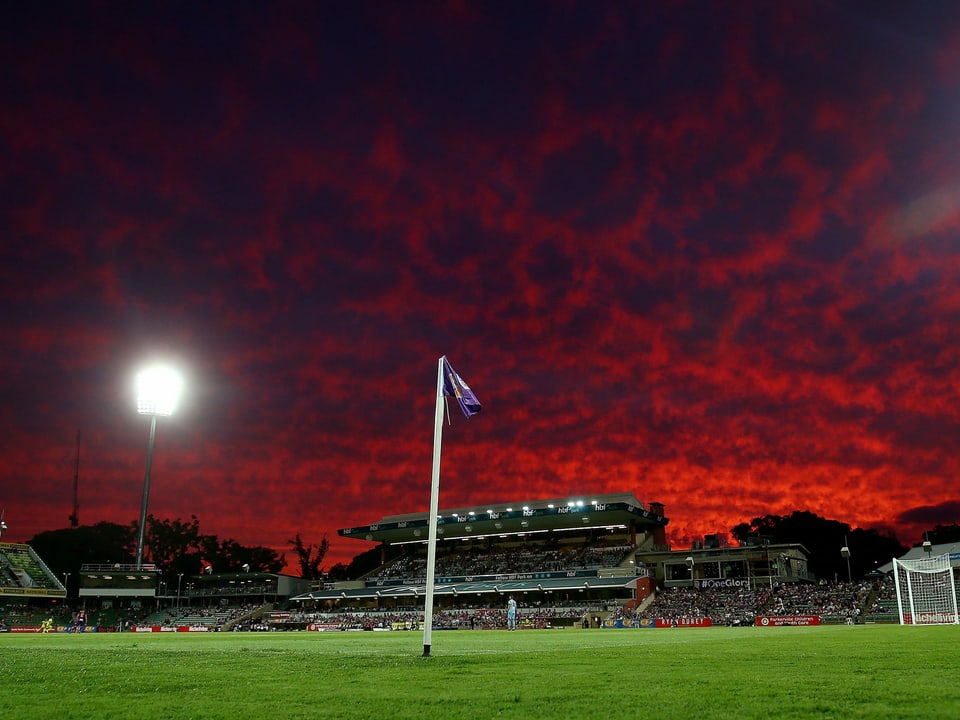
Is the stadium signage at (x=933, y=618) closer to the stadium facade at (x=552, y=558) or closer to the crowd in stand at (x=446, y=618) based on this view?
the crowd in stand at (x=446, y=618)

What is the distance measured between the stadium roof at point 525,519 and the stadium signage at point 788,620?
25.7 metres

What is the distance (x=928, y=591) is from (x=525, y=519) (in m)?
50.1

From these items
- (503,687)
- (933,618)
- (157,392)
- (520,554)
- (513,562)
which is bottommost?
(933,618)

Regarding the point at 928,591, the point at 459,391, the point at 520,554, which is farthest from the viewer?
the point at 520,554

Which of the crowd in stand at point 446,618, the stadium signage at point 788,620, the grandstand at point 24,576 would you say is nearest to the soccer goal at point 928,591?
the stadium signage at point 788,620

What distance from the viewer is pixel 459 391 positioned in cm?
1695

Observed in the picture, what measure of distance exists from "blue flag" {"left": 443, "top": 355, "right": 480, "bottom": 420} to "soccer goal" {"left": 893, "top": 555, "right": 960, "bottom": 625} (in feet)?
109

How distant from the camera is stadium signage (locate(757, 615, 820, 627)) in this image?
178 ft

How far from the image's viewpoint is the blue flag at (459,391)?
16.7 meters

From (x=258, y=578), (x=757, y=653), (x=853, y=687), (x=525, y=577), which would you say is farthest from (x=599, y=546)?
(x=853, y=687)

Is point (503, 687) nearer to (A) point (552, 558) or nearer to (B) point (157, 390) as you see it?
(B) point (157, 390)

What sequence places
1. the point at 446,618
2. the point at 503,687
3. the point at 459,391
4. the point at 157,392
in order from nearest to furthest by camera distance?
the point at 503,687 < the point at 459,391 < the point at 446,618 < the point at 157,392

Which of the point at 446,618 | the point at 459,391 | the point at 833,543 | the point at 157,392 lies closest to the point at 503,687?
the point at 459,391

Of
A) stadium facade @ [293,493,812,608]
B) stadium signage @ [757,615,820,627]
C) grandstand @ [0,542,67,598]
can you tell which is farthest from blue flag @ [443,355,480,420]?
grandstand @ [0,542,67,598]
